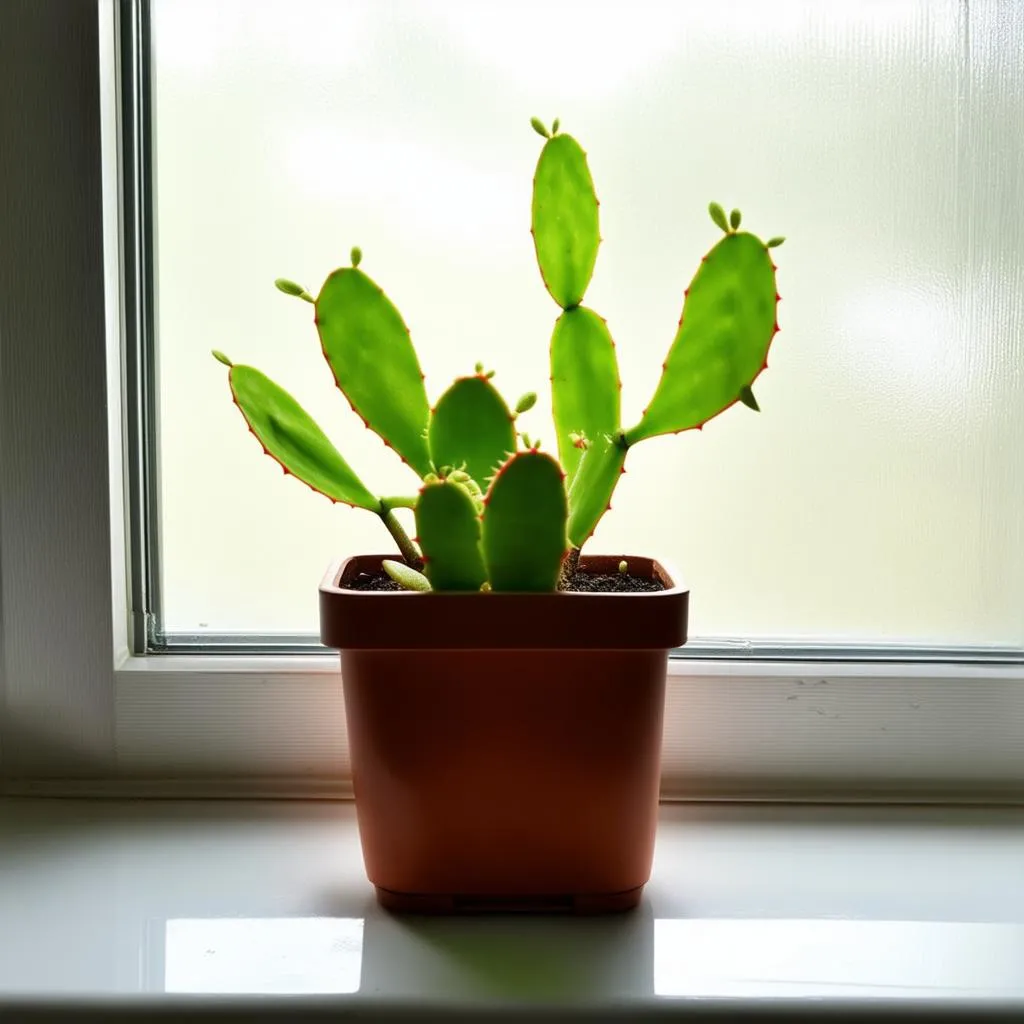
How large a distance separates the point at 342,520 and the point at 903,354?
1.28 ft

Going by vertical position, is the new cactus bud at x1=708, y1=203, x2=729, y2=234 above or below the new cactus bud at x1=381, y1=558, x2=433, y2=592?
above

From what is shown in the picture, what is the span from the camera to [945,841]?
0.66 meters

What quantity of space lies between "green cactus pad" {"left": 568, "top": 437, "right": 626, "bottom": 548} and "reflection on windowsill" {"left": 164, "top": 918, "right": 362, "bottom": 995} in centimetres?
23

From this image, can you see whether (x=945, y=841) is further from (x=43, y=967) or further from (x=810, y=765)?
(x=43, y=967)

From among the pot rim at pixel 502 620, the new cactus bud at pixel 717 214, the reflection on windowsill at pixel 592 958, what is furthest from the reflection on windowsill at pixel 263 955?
the new cactus bud at pixel 717 214

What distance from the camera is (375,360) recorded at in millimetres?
544

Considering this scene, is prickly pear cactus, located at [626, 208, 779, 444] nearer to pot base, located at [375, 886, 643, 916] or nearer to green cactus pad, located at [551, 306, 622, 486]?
green cactus pad, located at [551, 306, 622, 486]

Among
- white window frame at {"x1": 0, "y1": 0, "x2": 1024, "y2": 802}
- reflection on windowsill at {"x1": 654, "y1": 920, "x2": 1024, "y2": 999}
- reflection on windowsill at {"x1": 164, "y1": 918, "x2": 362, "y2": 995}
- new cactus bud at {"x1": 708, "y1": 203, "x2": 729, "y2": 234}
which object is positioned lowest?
reflection on windowsill at {"x1": 654, "y1": 920, "x2": 1024, "y2": 999}

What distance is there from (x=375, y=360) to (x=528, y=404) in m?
0.08

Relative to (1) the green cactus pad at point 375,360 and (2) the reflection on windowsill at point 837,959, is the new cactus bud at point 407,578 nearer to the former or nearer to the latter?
(1) the green cactus pad at point 375,360

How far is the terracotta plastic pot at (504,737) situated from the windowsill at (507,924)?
0.03 metres

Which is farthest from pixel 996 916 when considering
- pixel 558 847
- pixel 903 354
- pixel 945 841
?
pixel 903 354

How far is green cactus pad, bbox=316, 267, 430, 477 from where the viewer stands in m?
0.53

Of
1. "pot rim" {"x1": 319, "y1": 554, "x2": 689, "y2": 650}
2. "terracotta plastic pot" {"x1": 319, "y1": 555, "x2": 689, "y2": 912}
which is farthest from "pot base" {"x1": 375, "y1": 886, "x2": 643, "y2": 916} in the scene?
"pot rim" {"x1": 319, "y1": 554, "x2": 689, "y2": 650}
